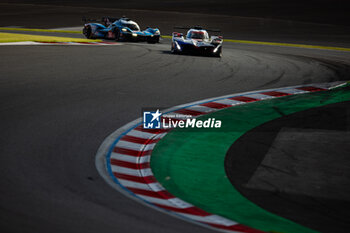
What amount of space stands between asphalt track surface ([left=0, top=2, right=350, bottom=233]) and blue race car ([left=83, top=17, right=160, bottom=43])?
98.0 inches

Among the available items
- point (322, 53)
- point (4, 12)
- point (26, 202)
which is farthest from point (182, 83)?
point (4, 12)

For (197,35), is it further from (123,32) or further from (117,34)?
(117,34)

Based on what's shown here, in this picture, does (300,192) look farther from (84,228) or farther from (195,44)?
(195,44)

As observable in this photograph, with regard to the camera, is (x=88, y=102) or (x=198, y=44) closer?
(x=88, y=102)

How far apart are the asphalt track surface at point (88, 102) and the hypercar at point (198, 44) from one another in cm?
47

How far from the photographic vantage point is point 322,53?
20.5 m

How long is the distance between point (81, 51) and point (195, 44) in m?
4.29

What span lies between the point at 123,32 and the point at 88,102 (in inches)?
526

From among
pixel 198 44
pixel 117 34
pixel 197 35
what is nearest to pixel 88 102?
pixel 198 44

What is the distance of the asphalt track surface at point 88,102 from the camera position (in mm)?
4844

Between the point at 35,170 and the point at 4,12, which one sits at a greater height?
the point at 35,170

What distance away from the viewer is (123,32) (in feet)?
75.8

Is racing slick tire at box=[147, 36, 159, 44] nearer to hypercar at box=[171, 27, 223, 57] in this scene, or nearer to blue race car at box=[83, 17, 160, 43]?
blue race car at box=[83, 17, 160, 43]

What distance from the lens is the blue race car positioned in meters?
23.1
